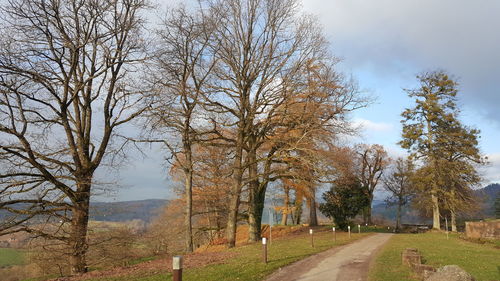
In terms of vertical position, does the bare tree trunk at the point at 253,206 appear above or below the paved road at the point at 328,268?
above

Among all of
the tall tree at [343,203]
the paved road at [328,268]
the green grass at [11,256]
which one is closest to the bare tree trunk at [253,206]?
the paved road at [328,268]

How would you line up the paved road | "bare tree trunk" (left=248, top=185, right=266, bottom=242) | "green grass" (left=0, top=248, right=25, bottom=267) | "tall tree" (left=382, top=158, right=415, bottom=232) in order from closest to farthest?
the paved road
"green grass" (left=0, top=248, right=25, bottom=267)
"bare tree trunk" (left=248, top=185, right=266, bottom=242)
"tall tree" (left=382, top=158, right=415, bottom=232)

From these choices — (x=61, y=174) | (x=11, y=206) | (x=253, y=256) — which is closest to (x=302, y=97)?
(x=253, y=256)

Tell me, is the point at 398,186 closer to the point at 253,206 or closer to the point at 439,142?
the point at 439,142

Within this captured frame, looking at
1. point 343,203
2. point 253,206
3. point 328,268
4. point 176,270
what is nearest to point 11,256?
point 176,270

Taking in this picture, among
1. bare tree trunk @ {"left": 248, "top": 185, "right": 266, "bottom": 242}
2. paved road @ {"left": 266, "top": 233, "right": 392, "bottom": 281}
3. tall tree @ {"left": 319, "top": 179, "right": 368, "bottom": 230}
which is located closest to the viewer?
paved road @ {"left": 266, "top": 233, "right": 392, "bottom": 281}

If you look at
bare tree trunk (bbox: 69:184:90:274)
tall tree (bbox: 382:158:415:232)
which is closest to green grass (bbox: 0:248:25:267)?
bare tree trunk (bbox: 69:184:90:274)

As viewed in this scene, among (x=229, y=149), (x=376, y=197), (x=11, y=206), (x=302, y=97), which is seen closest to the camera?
(x=11, y=206)

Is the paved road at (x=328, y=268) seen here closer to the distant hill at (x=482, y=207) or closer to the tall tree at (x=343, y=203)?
the tall tree at (x=343, y=203)

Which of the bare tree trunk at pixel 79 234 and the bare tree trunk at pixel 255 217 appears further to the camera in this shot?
the bare tree trunk at pixel 255 217

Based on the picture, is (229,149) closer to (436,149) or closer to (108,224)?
(108,224)

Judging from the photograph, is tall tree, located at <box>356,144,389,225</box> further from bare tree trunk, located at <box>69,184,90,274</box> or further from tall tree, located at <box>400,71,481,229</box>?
bare tree trunk, located at <box>69,184,90,274</box>

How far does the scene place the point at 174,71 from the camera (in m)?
19.1

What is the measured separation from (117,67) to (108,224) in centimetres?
711
